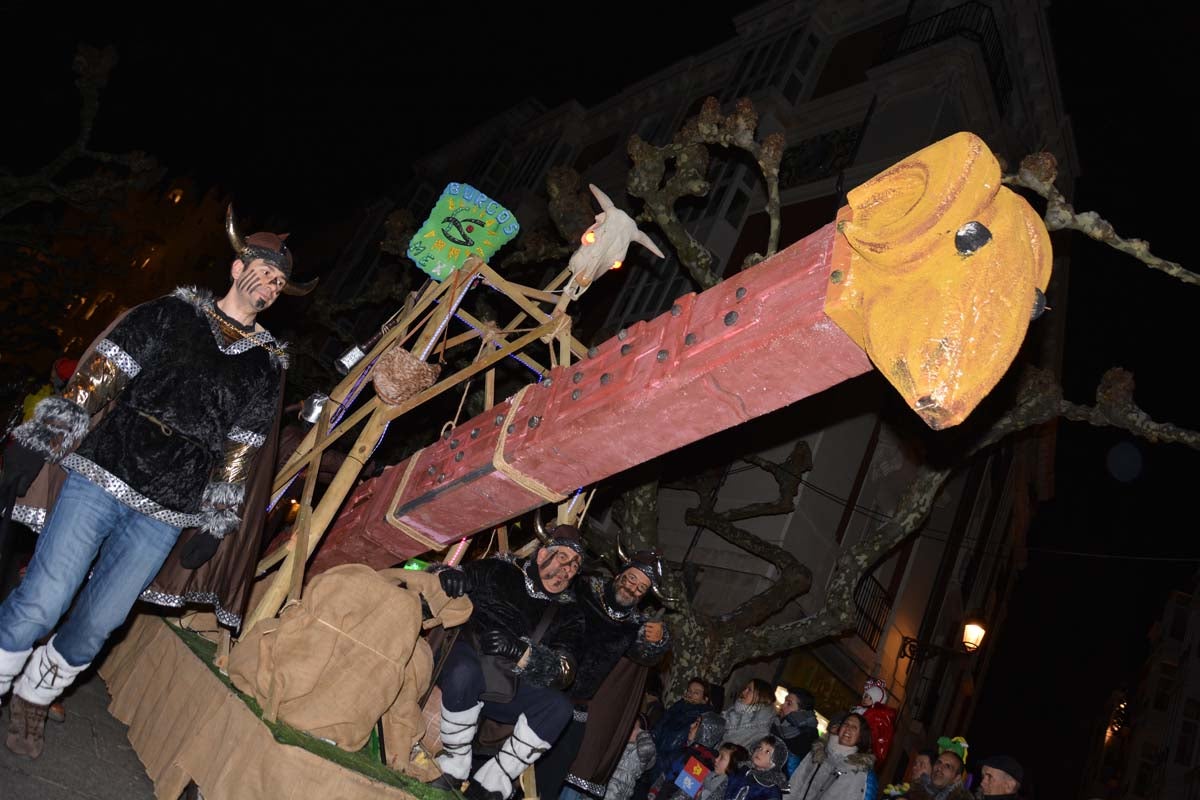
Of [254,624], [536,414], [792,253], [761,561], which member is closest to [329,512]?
[254,624]

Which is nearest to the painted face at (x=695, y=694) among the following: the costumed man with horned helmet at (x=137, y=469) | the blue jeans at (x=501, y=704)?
the blue jeans at (x=501, y=704)

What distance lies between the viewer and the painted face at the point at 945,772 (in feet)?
21.3

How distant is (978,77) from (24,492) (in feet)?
50.8

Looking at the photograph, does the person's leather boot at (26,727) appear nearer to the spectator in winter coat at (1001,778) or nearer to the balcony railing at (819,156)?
the spectator in winter coat at (1001,778)

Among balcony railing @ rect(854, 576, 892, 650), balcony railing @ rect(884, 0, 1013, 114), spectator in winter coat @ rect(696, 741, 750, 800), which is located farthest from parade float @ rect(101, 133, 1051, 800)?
balcony railing @ rect(884, 0, 1013, 114)

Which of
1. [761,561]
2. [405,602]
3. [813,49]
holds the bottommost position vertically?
[405,602]

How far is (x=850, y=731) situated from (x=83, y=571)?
522 centimetres

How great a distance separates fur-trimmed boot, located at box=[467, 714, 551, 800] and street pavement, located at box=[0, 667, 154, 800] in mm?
1667

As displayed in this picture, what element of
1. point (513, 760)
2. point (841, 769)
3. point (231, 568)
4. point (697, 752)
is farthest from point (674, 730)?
point (231, 568)

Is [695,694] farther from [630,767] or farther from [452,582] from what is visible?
[452,582]

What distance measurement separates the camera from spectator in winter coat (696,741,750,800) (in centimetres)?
594

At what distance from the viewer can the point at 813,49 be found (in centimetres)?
1752

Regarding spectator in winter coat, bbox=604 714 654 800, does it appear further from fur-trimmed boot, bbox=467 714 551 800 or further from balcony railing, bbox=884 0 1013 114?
balcony railing, bbox=884 0 1013 114

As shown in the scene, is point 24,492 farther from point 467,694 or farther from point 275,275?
point 467,694
